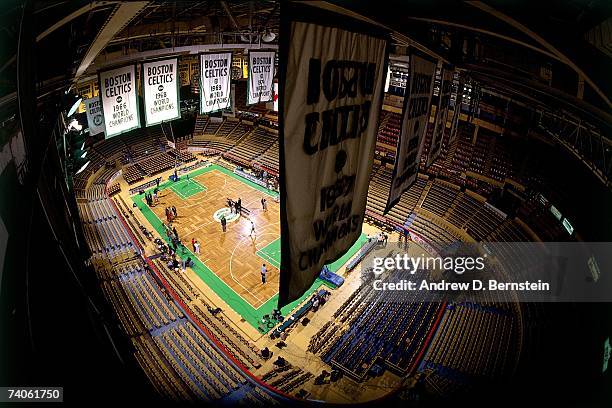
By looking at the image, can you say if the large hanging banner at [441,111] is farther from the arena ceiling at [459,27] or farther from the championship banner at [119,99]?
the championship banner at [119,99]

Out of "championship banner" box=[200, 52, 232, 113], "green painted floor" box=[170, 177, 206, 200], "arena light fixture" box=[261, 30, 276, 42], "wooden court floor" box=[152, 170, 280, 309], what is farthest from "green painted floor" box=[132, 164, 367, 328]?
"arena light fixture" box=[261, 30, 276, 42]

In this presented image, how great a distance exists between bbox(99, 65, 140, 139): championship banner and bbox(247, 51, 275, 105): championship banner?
4059 millimetres

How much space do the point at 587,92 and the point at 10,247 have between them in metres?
11.1

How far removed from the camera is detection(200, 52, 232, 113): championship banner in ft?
36.0

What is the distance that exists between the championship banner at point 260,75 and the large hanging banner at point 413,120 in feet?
23.3

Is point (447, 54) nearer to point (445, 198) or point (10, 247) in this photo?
point (10, 247)

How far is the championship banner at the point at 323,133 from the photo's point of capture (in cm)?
296

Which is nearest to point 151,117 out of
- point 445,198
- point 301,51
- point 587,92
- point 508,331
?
point 301,51

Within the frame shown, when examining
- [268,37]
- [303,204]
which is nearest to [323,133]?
[303,204]

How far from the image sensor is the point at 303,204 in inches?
138

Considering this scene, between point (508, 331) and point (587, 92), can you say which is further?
point (508, 331)

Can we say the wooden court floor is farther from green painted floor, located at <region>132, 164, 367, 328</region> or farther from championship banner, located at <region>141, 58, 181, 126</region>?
championship banner, located at <region>141, 58, 181, 126</region>

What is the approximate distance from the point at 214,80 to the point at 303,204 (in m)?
9.35

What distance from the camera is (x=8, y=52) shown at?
540 centimetres
